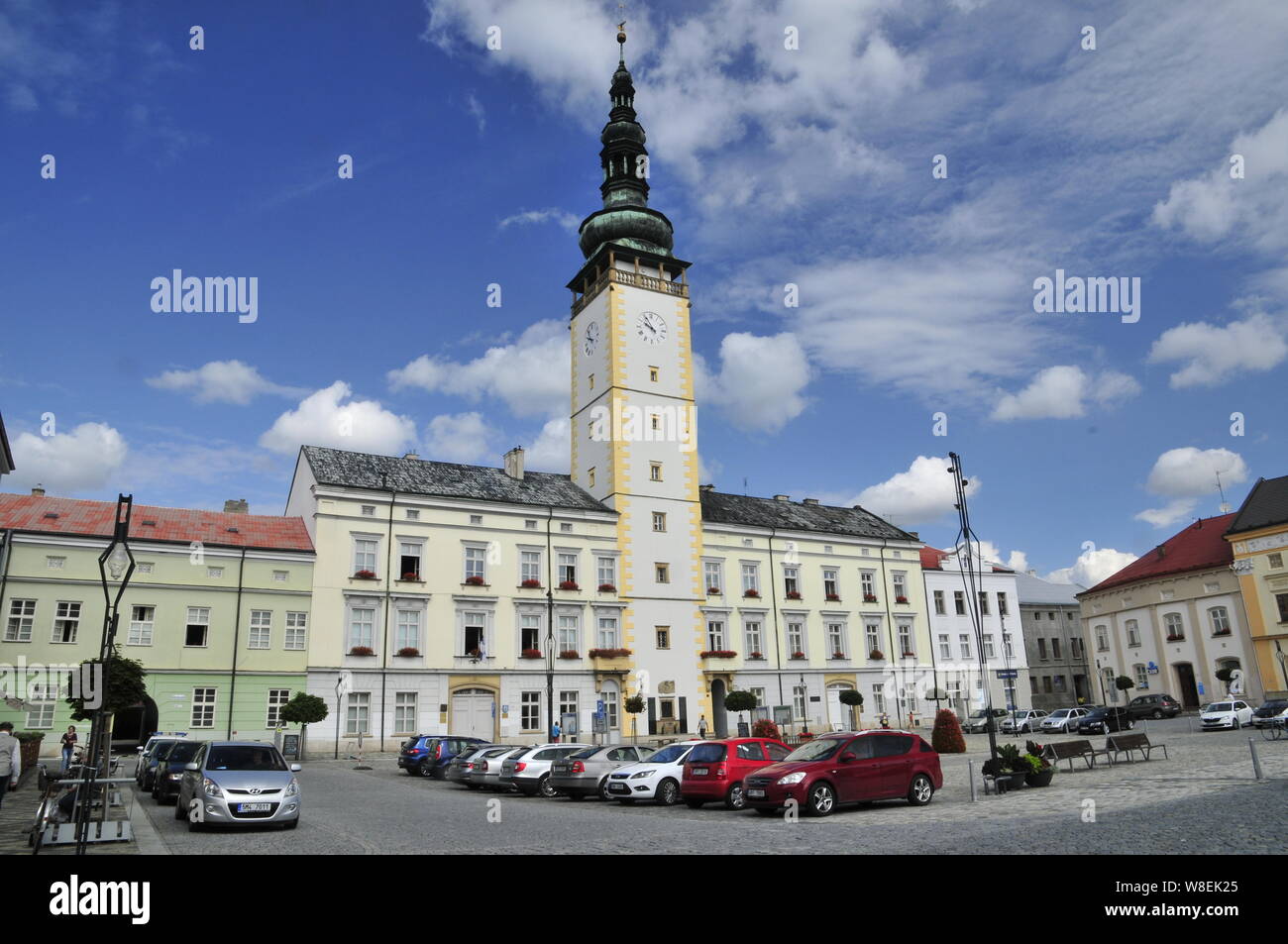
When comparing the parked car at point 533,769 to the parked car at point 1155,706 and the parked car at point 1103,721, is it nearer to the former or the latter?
the parked car at point 1103,721

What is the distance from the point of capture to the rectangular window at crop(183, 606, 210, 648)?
37.7 meters

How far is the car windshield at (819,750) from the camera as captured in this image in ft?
56.9

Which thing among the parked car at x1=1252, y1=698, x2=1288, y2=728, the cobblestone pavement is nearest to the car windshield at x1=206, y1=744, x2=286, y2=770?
the cobblestone pavement

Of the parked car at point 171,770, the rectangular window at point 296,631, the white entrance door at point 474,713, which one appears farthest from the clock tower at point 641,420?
the parked car at point 171,770

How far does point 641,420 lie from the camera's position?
51.8 m

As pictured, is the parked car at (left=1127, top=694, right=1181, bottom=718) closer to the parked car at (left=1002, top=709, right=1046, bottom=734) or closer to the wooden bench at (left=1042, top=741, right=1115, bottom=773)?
the parked car at (left=1002, top=709, right=1046, bottom=734)

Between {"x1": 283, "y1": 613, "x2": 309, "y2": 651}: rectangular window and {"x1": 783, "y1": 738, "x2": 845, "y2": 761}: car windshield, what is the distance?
27842mm

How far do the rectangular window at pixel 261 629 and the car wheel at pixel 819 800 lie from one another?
29.5 metres

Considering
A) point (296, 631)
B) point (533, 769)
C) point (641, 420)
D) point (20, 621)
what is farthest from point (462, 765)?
point (641, 420)

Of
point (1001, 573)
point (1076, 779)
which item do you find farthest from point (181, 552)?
point (1001, 573)

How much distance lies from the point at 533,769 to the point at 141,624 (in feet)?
72.7

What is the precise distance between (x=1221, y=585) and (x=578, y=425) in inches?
1665

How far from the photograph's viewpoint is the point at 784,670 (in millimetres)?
51781

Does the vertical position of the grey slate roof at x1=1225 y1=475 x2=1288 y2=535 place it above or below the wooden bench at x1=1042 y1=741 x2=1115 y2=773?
above
